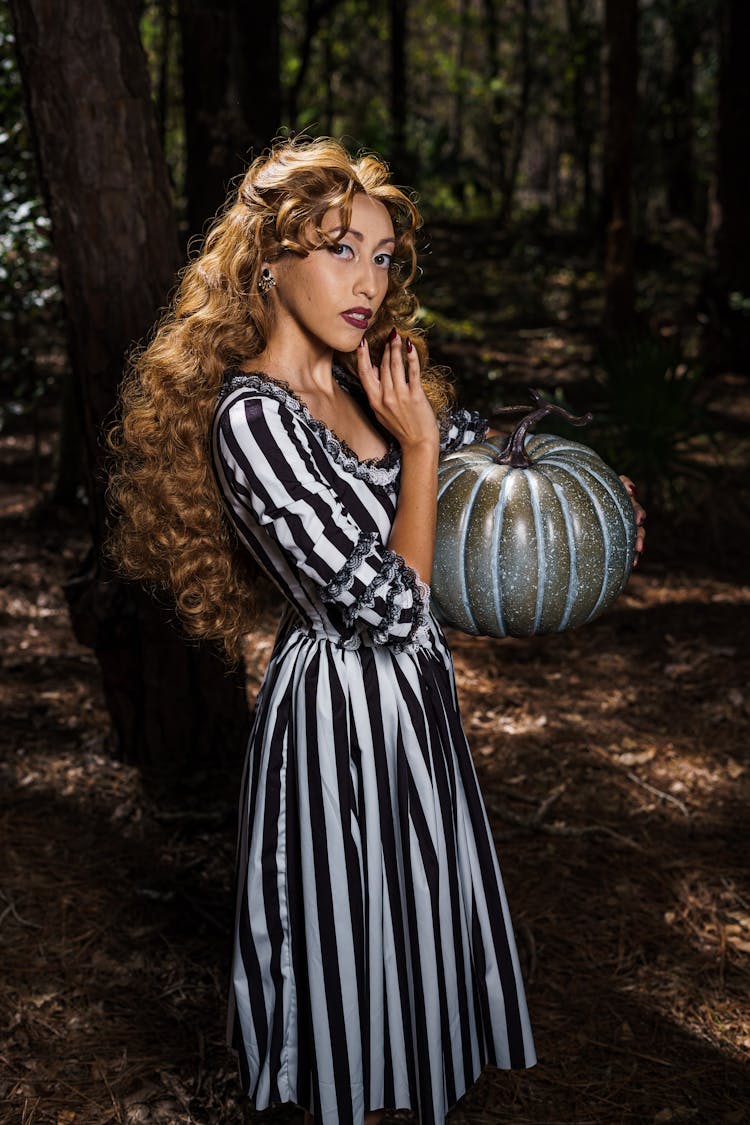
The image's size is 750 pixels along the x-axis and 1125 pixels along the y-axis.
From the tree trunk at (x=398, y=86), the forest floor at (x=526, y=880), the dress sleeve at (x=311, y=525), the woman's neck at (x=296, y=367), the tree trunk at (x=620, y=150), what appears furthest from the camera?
the tree trunk at (x=398, y=86)

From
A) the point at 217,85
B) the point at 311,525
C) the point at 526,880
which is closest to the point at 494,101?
the point at 217,85

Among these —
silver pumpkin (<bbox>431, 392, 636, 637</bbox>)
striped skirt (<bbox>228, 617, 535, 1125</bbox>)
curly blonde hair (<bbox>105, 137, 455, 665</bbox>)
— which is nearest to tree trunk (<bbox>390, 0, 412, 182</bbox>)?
curly blonde hair (<bbox>105, 137, 455, 665</bbox>)

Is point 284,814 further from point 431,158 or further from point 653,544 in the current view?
point 431,158

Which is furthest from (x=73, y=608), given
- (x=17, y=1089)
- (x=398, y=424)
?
(x=398, y=424)

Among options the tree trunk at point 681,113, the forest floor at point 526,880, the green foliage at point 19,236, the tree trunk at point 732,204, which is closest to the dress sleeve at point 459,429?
the forest floor at point 526,880

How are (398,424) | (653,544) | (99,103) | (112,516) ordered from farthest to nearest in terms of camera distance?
(653,544) < (112,516) < (99,103) < (398,424)

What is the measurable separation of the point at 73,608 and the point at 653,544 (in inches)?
140

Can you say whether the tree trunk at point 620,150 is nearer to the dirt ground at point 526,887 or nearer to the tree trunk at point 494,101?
the dirt ground at point 526,887

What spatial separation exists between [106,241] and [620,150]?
20.6 ft

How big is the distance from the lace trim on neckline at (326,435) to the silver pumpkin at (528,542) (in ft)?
0.37

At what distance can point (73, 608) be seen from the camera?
11.9ft

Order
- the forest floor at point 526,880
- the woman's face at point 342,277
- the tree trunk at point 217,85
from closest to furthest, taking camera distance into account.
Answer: the woman's face at point 342,277
the forest floor at point 526,880
the tree trunk at point 217,85

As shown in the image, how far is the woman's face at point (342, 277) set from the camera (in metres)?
1.95

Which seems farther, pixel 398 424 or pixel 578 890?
pixel 578 890
